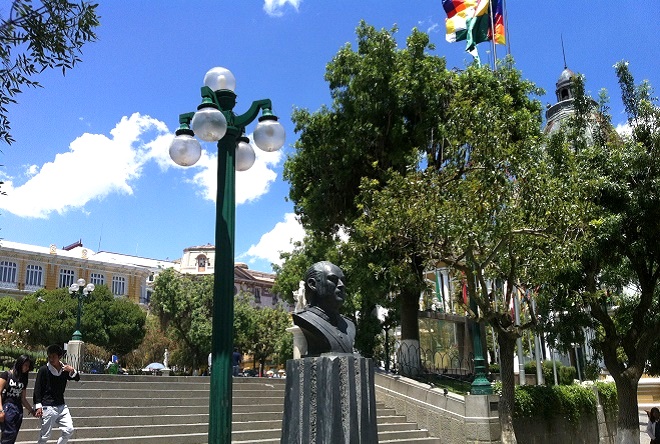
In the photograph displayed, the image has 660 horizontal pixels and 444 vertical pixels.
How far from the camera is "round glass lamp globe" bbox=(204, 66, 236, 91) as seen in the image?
5.77m

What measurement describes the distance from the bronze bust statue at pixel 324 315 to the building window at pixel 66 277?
56.2m

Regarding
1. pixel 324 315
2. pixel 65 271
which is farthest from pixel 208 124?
pixel 65 271

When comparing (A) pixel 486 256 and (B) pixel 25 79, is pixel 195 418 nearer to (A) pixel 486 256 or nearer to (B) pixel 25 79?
(A) pixel 486 256

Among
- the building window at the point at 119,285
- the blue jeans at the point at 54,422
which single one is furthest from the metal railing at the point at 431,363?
the building window at the point at 119,285

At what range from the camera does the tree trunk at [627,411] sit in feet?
46.7

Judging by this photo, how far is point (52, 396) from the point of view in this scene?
24.4ft

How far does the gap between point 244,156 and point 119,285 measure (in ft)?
192

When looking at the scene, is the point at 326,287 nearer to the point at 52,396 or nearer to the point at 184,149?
the point at 184,149

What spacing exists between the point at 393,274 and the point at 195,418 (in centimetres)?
589

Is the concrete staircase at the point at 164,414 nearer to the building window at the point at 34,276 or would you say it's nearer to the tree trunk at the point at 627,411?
the tree trunk at the point at 627,411

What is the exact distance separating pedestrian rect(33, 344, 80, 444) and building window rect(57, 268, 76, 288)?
52.7m

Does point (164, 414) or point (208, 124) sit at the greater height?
point (208, 124)

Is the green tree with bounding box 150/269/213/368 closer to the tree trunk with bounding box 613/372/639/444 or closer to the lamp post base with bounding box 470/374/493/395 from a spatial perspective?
the lamp post base with bounding box 470/374/493/395

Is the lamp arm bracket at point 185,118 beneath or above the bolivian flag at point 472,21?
beneath
